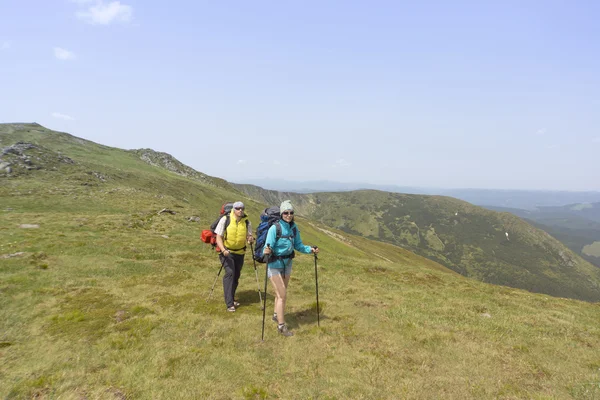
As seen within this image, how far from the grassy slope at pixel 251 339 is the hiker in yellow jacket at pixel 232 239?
49.4 inches

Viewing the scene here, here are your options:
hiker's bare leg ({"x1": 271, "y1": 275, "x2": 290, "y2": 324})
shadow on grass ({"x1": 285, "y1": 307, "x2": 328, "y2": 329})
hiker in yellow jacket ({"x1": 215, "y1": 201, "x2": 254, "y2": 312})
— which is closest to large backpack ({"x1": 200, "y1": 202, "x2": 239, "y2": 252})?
hiker in yellow jacket ({"x1": 215, "y1": 201, "x2": 254, "y2": 312})

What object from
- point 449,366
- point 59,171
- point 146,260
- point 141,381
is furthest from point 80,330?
point 59,171

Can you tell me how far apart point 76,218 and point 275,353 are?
29.7m

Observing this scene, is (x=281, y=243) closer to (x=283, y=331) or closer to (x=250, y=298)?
(x=283, y=331)

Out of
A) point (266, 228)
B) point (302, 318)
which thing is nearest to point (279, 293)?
point (266, 228)

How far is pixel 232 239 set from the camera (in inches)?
489

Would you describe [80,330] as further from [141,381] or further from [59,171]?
[59,171]

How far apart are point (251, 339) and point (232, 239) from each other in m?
3.97

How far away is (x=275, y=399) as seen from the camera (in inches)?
290

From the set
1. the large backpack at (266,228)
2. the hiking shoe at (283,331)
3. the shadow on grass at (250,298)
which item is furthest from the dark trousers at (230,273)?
the hiking shoe at (283,331)

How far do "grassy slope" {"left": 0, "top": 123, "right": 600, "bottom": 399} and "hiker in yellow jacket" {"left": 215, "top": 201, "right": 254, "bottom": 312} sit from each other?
126 cm

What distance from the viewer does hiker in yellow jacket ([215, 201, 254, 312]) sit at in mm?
12375

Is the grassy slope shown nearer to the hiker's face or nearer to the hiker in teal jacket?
the hiker in teal jacket

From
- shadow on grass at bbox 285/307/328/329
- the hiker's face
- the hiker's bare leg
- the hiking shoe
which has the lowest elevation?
shadow on grass at bbox 285/307/328/329
